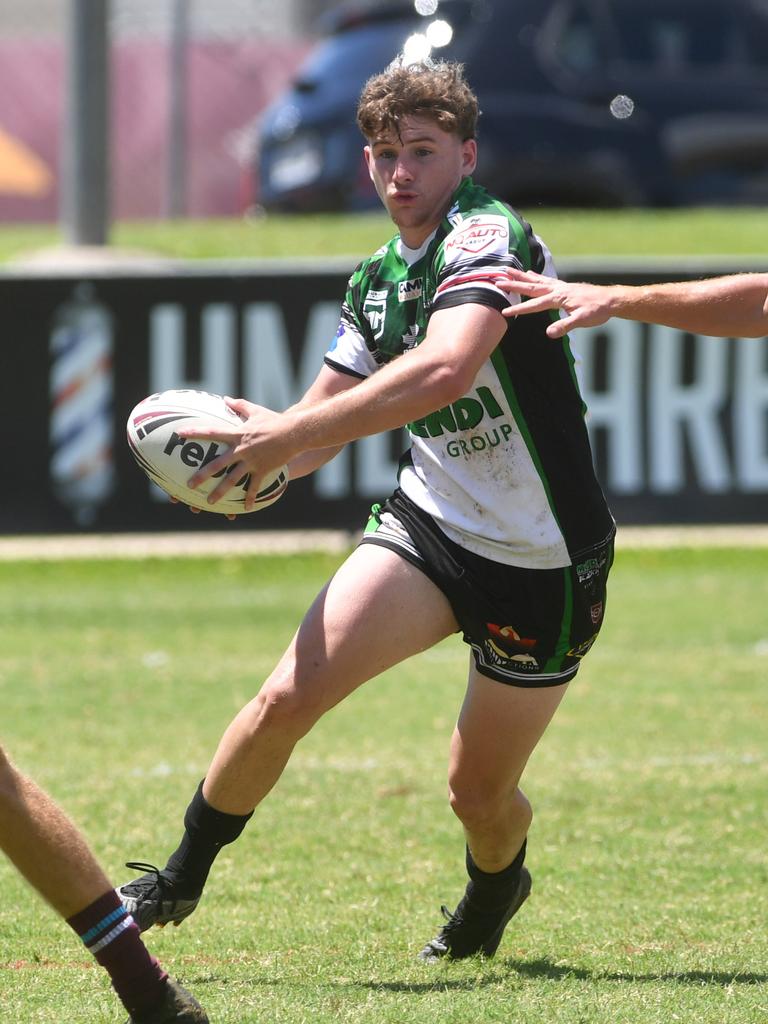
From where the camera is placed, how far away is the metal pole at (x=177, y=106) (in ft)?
67.1

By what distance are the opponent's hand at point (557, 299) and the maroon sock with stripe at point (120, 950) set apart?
1735 millimetres

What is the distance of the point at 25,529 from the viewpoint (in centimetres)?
1177

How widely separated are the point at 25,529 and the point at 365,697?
13.1ft

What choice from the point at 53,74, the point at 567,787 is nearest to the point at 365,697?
the point at 567,787

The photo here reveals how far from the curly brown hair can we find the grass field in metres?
2.29

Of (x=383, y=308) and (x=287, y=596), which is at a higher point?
(x=383, y=308)

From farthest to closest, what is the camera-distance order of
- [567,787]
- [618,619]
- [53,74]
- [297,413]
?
[53,74] < [618,619] < [567,787] < [297,413]

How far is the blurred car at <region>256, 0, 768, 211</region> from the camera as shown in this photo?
15.5 m

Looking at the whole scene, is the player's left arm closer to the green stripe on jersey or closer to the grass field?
the green stripe on jersey

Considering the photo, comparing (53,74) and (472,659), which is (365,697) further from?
(53,74)

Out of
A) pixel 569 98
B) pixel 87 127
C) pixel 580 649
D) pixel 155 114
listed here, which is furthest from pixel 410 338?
pixel 155 114

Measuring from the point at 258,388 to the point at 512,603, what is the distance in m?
7.43

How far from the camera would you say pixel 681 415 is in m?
12.2

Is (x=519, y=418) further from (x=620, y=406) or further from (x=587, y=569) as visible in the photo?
(x=620, y=406)
